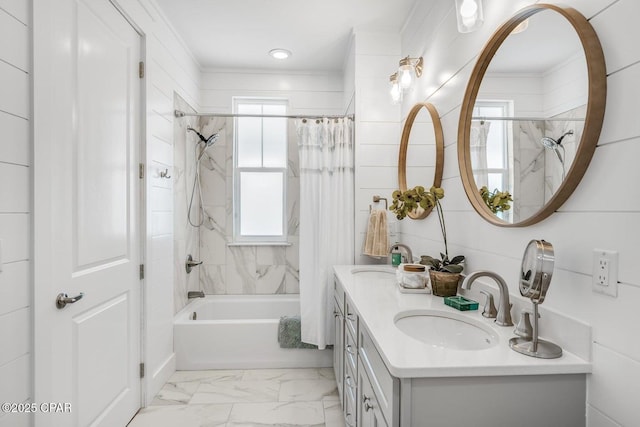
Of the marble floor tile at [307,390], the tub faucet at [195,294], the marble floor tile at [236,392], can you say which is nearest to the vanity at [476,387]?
the marble floor tile at [307,390]

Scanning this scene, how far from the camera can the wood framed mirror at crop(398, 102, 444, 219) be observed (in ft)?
6.33

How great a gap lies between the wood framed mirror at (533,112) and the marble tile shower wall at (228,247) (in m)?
2.13

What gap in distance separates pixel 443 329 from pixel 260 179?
2463 millimetres

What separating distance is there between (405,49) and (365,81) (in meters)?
0.37

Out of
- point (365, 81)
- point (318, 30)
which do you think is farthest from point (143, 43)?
point (365, 81)

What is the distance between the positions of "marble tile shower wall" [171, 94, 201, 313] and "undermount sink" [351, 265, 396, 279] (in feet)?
4.69

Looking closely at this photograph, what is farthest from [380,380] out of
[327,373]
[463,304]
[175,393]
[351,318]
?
[175,393]

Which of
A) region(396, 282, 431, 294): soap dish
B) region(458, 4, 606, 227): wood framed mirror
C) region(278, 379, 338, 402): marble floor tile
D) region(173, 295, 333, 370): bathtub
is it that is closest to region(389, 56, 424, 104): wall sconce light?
region(458, 4, 606, 227): wood framed mirror

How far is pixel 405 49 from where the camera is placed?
2.52 meters

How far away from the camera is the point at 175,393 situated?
2.29 metres

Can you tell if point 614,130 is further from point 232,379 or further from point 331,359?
point 232,379

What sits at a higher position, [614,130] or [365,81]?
[365,81]

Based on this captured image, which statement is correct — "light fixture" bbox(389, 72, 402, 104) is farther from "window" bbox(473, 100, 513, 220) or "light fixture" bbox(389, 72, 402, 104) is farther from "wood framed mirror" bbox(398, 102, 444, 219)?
"window" bbox(473, 100, 513, 220)

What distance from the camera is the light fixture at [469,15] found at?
1334mm
